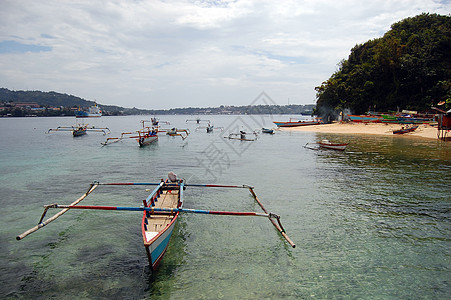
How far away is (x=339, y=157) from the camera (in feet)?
103

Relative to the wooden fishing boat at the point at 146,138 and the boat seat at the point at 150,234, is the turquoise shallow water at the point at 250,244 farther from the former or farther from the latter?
the wooden fishing boat at the point at 146,138

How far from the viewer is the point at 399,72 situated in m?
69.6

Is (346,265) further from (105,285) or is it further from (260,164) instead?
(260,164)

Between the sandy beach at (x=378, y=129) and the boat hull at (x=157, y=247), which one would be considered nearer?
the boat hull at (x=157, y=247)

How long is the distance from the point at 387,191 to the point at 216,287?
46.0 feet

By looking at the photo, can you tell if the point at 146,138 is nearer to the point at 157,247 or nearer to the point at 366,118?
the point at 157,247

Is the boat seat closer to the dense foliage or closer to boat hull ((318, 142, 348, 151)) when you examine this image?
Result: boat hull ((318, 142, 348, 151))

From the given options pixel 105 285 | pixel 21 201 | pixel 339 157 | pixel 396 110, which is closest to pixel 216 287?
pixel 105 285

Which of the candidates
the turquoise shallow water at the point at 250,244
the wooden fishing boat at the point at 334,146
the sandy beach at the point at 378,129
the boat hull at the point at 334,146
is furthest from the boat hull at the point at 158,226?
the sandy beach at the point at 378,129

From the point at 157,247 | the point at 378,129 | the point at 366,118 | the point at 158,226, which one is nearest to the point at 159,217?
the point at 158,226

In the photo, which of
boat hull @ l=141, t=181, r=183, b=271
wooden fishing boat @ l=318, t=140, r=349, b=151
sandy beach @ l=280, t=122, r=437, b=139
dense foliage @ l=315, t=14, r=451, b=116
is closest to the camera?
boat hull @ l=141, t=181, r=183, b=271

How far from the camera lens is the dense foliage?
6381 cm

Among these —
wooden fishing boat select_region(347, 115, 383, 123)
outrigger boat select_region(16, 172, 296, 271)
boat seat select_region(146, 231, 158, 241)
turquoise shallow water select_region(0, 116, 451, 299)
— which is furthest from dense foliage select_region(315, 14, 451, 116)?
boat seat select_region(146, 231, 158, 241)

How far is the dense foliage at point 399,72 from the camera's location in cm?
6381
